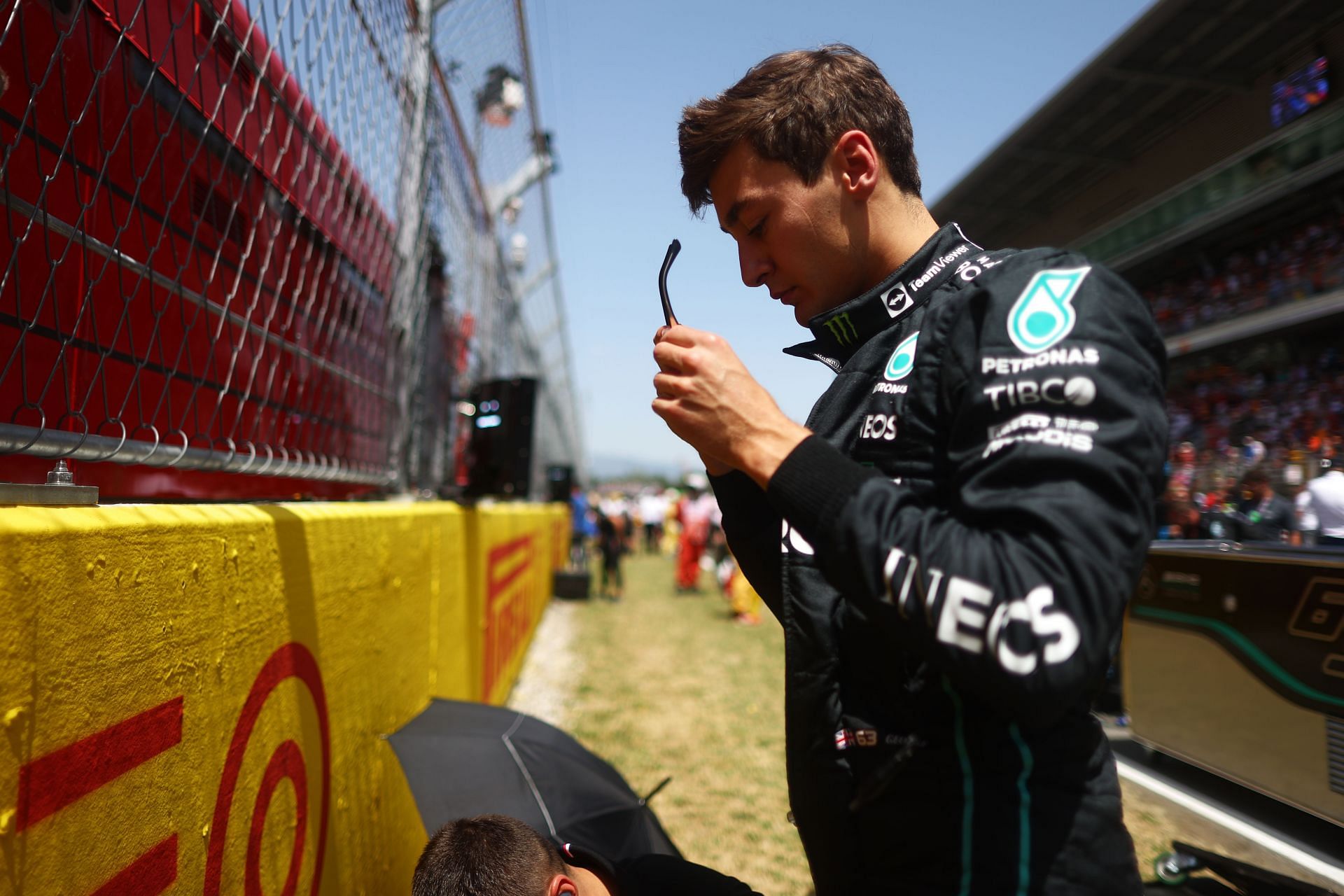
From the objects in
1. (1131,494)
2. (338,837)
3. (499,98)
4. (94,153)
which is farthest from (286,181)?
(499,98)

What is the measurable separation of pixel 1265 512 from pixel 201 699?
287 inches

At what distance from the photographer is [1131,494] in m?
0.75

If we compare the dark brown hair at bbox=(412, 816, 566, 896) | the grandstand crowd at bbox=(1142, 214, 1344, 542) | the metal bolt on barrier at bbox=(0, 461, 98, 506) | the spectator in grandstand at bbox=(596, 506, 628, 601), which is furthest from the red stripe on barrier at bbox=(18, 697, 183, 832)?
the spectator in grandstand at bbox=(596, 506, 628, 601)

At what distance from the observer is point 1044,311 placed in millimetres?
842

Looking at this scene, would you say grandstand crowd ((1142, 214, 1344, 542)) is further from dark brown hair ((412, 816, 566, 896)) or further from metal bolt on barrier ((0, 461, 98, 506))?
metal bolt on barrier ((0, 461, 98, 506))

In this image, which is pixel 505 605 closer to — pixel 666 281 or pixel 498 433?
pixel 498 433

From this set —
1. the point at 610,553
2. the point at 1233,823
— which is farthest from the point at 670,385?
the point at 610,553

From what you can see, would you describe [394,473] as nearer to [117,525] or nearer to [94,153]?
[94,153]

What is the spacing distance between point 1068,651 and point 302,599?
1.50 meters

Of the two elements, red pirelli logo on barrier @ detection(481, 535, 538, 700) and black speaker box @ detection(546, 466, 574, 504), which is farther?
black speaker box @ detection(546, 466, 574, 504)

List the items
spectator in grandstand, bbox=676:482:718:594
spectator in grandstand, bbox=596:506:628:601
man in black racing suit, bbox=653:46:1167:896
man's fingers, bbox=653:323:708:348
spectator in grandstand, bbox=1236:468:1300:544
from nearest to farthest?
man in black racing suit, bbox=653:46:1167:896, man's fingers, bbox=653:323:708:348, spectator in grandstand, bbox=1236:468:1300:544, spectator in grandstand, bbox=596:506:628:601, spectator in grandstand, bbox=676:482:718:594

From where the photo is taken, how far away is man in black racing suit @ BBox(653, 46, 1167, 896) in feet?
2.45

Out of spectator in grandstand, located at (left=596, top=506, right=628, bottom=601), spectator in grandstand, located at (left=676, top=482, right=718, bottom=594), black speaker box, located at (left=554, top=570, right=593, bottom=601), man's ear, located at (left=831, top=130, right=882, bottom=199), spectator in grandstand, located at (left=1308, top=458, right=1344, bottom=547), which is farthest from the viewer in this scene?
spectator in grandstand, located at (left=676, top=482, right=718, bottom=594)

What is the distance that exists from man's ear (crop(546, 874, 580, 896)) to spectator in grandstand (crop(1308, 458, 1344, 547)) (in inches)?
132
